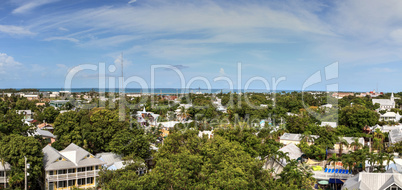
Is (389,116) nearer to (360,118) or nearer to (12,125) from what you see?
(360,118)

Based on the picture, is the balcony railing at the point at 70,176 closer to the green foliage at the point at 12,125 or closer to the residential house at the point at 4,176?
the residential house at the point at 4,176

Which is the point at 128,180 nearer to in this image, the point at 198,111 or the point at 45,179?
the point at 45,179

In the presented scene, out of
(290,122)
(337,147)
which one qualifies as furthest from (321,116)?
(337,147)

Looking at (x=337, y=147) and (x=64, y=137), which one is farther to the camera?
(x=337, y=147)

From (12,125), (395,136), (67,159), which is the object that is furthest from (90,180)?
(395,136)

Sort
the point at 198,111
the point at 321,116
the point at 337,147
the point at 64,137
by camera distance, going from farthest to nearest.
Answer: the point at 198,111 < the point at 321,116 < the point at 337,147 < the point at 64,137

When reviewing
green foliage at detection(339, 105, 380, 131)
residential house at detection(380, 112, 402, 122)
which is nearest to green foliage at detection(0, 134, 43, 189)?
green foliage at detection(339, 105, 380, 131)

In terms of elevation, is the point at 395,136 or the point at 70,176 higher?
the point at 395,136
